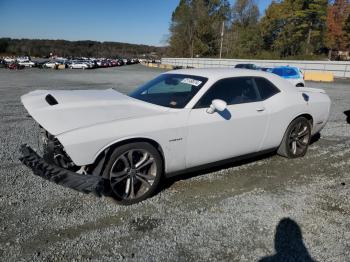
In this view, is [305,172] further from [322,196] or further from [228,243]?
[228,243]

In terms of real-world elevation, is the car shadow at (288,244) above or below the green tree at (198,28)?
below

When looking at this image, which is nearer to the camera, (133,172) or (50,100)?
(133,172)

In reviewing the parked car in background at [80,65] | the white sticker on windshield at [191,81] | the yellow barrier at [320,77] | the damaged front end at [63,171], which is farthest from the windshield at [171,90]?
the parked car in background at [80,65]

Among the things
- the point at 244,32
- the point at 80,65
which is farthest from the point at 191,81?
the point at 244,32

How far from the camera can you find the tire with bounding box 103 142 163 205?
3662 mm

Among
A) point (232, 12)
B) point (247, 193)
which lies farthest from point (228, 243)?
point (232, 12)

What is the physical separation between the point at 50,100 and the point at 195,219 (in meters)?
2.20

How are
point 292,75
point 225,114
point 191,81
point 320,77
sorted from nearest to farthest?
1. point 225,114
2. point 191,81
3. point 292,75
4. point 320,77

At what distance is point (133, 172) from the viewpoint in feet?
Result: 12.5

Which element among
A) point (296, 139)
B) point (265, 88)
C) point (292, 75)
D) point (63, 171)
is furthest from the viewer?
point (292, 75)

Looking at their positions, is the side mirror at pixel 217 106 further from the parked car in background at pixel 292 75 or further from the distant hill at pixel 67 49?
the distant hill at pixel 67 49

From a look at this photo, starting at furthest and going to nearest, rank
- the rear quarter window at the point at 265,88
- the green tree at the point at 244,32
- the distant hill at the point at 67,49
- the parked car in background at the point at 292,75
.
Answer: the distant hill at the point at 67,49 < the green tree at the point at 244,32 < the parked car in background at the point at 292,75 < the rear quarter window at the point at 265,88

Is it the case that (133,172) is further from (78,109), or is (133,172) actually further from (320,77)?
(320,77)

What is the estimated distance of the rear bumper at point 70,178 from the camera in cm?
329
